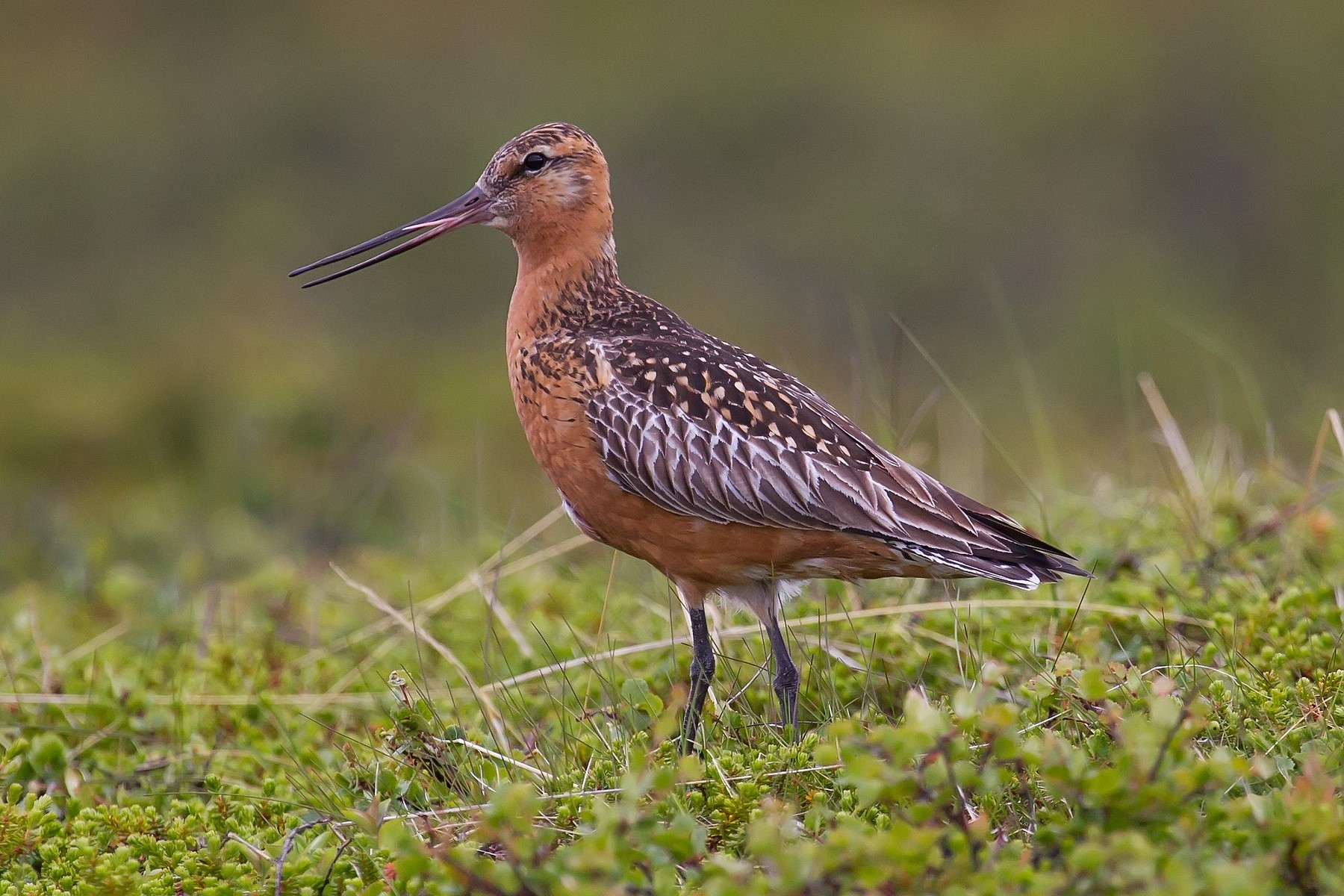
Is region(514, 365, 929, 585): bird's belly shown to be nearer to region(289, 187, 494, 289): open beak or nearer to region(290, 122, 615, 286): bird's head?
region(290, 122, 615, 286): bird's head

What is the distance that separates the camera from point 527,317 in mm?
5117

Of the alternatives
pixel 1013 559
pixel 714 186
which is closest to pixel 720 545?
pixel 1013 559

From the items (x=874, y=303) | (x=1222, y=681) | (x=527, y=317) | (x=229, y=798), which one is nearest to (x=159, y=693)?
(x=229, y=798)

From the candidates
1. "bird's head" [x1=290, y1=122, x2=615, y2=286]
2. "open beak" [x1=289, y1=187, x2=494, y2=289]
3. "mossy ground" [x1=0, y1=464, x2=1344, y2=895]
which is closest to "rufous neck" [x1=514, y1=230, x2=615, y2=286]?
"bird's head" [x1=290, y1=122, x2=615, y2=286]

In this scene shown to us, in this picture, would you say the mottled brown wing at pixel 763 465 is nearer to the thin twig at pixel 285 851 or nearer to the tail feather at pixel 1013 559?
the tail feather at pixel 1013 559

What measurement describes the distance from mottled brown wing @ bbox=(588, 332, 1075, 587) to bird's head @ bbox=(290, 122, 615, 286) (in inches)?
26.3

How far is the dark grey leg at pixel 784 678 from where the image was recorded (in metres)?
4.22

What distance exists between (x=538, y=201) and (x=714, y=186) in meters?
11.7

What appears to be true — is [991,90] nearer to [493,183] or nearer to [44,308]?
[44,308]

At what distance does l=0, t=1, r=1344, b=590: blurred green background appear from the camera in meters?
13.1

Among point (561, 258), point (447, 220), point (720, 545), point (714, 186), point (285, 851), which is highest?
point (447, 220)

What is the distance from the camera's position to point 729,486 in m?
4.46

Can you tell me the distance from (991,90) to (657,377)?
561 inches

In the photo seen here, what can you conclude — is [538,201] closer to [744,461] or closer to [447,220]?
[447,220]
